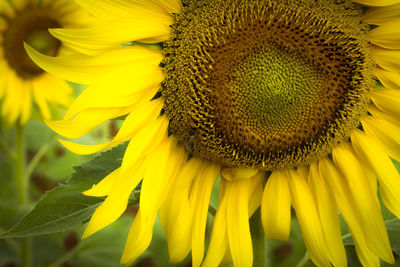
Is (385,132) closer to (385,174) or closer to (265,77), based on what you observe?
(385,174)

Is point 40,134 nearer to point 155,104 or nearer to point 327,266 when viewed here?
point 155,104

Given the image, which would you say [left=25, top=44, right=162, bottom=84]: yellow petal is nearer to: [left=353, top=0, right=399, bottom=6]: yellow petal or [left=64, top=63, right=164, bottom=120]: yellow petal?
[left=64, top=63, right=164, bottom=120]: yellow petal

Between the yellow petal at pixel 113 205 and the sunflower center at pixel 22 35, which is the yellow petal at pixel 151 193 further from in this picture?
the sunflower center at pixel 22 35

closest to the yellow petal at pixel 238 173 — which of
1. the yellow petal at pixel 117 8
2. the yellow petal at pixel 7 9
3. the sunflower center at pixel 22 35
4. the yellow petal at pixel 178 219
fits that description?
the yellow petal at pixel 178 219

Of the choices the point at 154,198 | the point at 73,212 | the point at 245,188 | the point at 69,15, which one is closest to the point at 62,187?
the point at 73,212

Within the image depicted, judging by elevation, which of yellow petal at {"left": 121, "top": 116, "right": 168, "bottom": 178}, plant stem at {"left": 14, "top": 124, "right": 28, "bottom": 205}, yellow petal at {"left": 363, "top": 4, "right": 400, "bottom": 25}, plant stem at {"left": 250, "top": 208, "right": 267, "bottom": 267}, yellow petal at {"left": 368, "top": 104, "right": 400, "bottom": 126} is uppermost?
yellow petal at {"left": 363, "top": 4, "right": 400, "bottom": 25}

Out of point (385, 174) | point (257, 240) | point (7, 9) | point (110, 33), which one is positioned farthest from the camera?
point (7, 9)

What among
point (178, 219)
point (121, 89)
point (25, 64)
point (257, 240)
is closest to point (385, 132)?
point (257, 240)

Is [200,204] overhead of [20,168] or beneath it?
overhead

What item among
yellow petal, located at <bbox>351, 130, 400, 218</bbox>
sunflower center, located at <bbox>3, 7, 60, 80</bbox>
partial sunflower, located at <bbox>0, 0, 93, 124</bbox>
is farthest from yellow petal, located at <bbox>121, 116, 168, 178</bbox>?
sunflower center, located at <bbox>3, 7, 60, 80</bbox>
